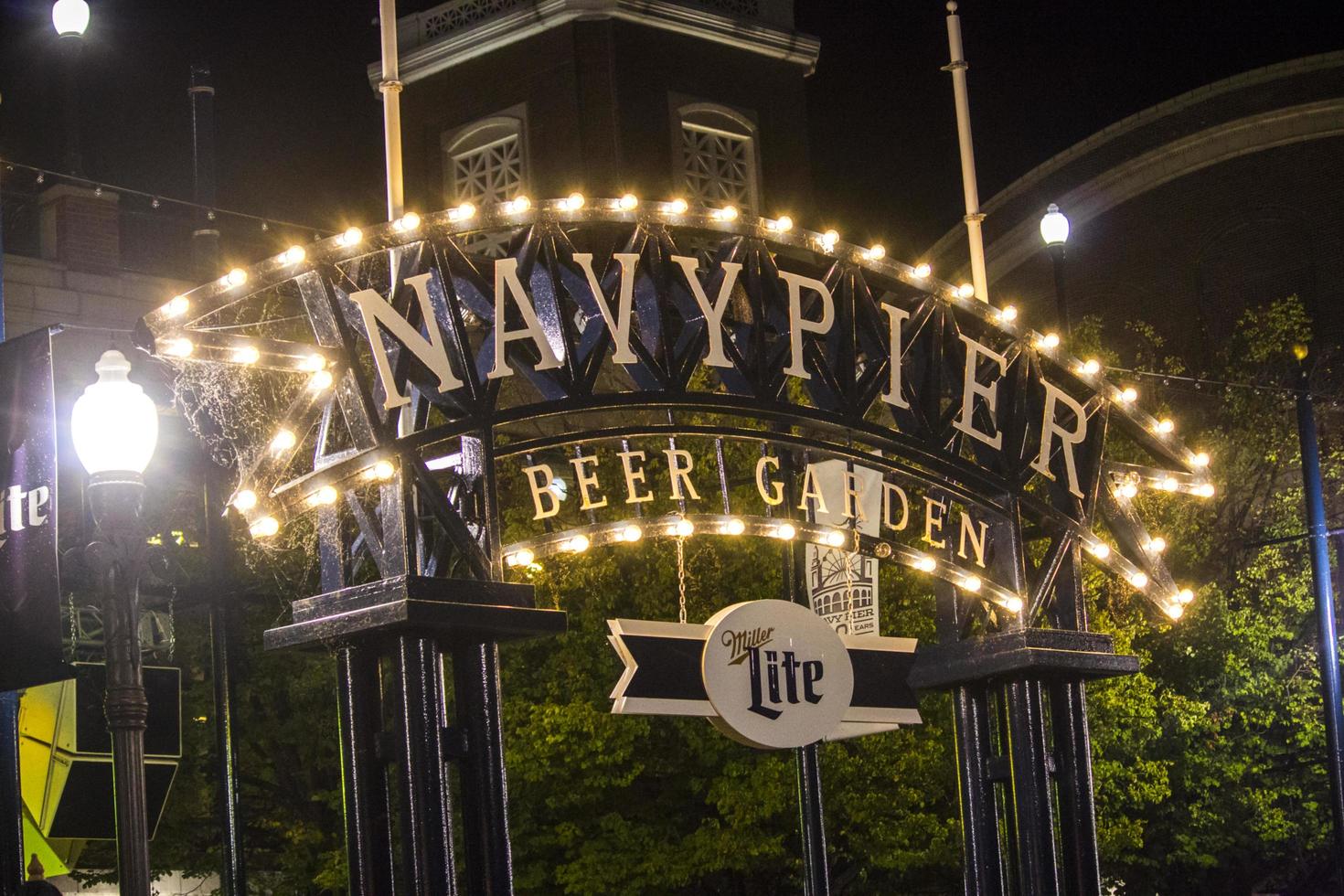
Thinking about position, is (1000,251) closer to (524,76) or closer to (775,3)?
(775,3)

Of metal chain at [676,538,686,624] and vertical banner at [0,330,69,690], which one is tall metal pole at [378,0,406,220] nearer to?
vertical banner at [0,330,69,690]

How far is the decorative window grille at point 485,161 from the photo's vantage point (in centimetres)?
3234

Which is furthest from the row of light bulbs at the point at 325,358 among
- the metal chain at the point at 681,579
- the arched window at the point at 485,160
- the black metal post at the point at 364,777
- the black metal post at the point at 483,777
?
the arched window at the point at 485,160

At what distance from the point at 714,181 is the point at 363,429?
23.4m

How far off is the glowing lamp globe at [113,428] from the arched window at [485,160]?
22964mm

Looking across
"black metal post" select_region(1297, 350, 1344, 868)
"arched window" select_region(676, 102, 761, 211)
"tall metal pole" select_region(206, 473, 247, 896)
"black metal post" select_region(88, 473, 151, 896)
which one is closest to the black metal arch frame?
"black metal post" select_region(88, 473, 151, 896)

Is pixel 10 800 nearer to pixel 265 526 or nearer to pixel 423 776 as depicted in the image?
pixel 265 526

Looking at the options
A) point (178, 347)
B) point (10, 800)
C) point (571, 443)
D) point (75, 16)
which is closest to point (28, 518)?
point (178, 347)

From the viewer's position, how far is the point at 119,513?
955 centimetres

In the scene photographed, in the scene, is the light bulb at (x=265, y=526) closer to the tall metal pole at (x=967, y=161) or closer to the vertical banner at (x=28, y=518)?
the vertical banner at (x=28, y=518)

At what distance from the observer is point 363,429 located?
1009 cm

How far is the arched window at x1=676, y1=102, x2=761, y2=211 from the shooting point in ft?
107

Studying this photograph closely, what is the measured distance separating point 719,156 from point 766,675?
72.8ft

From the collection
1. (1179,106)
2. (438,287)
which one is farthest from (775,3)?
(438,287)
